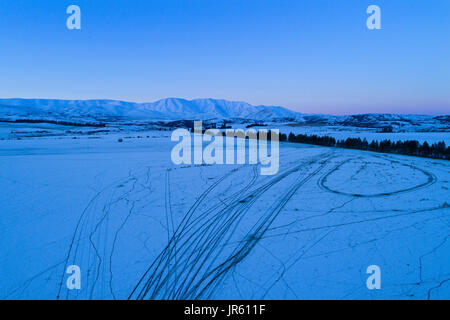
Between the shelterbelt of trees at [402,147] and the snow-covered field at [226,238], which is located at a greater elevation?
the shelterbelt of trees at [402,147]

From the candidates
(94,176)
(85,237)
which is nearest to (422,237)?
(85,237)

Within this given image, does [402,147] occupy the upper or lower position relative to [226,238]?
upper

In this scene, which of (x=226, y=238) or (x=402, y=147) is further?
(x=402, y=147)

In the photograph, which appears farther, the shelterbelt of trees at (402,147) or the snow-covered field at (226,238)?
the shelterbelt of trees at (402,147)

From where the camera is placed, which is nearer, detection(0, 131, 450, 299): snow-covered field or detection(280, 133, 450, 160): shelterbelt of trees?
detection(0, 131, 450, 299): snow-covered field

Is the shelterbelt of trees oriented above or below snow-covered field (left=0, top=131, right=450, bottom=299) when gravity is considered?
above
